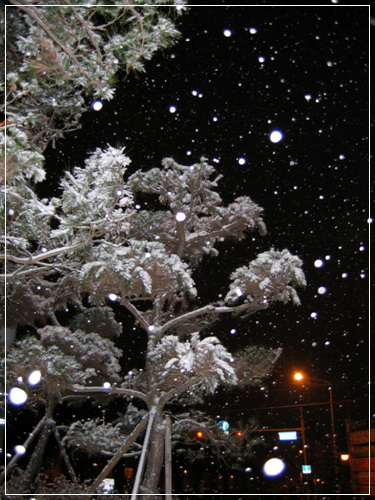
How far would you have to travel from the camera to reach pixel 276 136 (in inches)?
144

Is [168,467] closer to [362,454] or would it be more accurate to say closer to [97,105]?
[362,454]

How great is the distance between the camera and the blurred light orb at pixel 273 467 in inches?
129

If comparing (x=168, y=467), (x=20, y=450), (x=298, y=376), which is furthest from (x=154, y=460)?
(x=298, y=376)

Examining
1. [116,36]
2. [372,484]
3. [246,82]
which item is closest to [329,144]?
[246,82]

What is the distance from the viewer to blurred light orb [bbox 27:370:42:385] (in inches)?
116

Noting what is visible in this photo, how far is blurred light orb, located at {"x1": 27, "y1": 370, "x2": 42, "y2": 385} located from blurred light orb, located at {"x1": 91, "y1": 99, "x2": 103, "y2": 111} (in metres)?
1.92

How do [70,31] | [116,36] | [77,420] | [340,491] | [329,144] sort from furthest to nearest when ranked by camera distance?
[329,144], [77,420], [340,491], [116,36], [70,31]

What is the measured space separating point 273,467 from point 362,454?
0.65m

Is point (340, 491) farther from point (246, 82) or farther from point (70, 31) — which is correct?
point (70, 31)

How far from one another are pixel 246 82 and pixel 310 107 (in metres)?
0.56

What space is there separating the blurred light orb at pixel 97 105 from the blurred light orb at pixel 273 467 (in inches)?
116

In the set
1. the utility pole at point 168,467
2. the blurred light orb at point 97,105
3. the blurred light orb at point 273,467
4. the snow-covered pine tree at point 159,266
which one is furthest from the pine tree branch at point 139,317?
Answer: the blurred light orb at point 97,105

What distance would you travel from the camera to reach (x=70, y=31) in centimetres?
196

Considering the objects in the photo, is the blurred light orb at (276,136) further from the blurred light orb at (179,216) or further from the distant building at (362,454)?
the distant building at (362,454)
